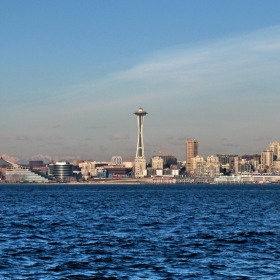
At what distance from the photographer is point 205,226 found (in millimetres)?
56438

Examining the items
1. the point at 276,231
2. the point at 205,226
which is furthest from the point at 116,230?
the point at 276,231

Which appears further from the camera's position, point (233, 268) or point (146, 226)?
point (146, 226)

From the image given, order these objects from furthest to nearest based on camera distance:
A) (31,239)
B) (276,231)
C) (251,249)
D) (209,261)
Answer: (276,231) < (31,239) < (251,249) < (209,261)

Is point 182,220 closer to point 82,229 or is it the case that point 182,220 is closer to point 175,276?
point 82,229

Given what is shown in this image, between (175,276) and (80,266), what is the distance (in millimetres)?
5235

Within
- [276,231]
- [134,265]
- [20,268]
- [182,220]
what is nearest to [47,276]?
[20,268]

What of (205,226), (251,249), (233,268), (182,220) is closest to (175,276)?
(233,268)

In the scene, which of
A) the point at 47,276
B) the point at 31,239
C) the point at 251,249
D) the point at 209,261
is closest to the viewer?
the point at 47,276

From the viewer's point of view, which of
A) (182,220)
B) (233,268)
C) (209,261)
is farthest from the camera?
(182,220)

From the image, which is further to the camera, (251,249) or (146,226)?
(146,226)

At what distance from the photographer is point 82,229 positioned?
53438mm

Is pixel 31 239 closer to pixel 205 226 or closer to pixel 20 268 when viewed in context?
pixel 20 268

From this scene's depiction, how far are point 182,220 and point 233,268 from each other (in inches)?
1171

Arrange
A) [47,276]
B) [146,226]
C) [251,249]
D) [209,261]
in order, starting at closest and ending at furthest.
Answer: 1. [47,276]
2. [209,261]
3. [251,249]
4. [146,226]
